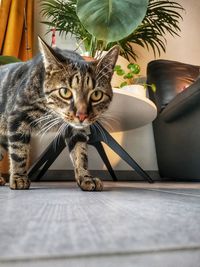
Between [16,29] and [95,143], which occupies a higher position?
[16,29]

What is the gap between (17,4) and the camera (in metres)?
1.87

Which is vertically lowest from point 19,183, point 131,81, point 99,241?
point 19,183

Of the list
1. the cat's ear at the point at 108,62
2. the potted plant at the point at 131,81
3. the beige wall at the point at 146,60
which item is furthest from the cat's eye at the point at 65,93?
the beige wall at the point at 146,60

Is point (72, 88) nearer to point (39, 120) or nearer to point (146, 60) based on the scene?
point (39, 120)

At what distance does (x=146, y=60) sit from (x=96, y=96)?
53.9 inches

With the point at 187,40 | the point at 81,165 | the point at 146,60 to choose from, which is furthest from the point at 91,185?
the point at 187,40

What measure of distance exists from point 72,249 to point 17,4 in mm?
1932

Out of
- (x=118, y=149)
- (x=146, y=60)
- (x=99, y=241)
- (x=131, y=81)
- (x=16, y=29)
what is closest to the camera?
(x=99, y=241)

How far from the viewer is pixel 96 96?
3.14 ft

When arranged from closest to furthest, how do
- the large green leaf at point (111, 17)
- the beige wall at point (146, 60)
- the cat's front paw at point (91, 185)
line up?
1. the cat's front paw at point (91, 185)
2. the large green leaf at point (111, 17)
3. the beige wall at point (146, 60)

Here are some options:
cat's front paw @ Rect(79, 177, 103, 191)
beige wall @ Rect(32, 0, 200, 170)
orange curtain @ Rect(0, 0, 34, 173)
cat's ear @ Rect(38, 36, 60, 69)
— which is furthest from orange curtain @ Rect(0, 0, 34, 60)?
cat's front paw @ Rect(79, 177, 103, 191)

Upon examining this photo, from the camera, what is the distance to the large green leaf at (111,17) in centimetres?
106

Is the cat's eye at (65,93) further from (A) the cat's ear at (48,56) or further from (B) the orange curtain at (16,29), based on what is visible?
(B) the orange curtain at (16,29)

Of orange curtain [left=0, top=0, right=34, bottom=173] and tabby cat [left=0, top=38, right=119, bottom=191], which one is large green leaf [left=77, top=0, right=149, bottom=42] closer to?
tabby cat [left=0, top=38, right=119, bottom=191]
